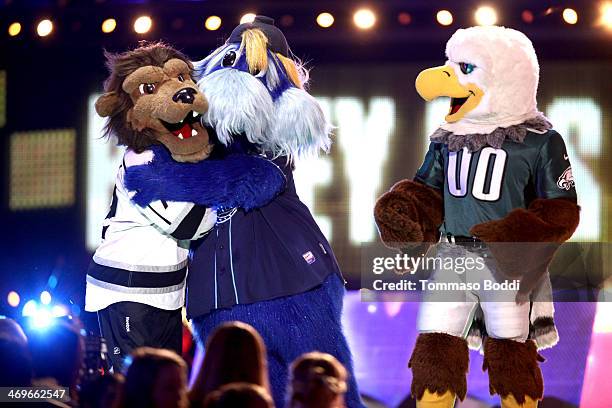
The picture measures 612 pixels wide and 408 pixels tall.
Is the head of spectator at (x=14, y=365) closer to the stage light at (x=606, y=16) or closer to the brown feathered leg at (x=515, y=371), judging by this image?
the brown feathered leg at (x=515, y=371)

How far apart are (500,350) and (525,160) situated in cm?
61

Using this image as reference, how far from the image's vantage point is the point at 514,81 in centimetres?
355

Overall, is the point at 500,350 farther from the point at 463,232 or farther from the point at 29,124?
the point at 29,124

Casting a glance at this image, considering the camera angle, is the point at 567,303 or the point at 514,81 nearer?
the point at 514,81

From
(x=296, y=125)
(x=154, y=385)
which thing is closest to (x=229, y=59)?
(x=296, y=125)

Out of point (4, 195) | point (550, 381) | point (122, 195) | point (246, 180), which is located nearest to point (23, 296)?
point (4, 195)

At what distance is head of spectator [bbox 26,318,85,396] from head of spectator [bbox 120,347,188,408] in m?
1.41

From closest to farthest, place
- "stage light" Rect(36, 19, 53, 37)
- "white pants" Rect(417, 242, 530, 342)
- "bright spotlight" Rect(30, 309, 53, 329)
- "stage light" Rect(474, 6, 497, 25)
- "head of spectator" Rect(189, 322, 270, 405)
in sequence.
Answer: "head of spectator" Rect(189, 322, 270, 405), "white pants" Rect(417, 242, 530, 342), "bright spotlight" Rect(30, 309, 53, 329), "stage light" Rect(474, 6, 497, 25), "stage light" Rect(36, 19, 53, 37)

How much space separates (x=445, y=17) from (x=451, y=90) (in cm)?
154

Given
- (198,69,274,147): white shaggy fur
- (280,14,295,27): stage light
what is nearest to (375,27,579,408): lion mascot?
(198,69,274,147): white shaggy fur

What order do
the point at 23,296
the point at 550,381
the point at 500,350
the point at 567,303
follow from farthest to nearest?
the point at 23,296 < the point at 567,303 < the point at 550,381 < the point at 500,350

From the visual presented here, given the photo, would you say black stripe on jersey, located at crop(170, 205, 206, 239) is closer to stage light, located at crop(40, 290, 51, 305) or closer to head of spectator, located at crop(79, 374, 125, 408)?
head of spectator, located at crop(79, 374, 125, 408)

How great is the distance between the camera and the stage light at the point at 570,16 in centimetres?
509

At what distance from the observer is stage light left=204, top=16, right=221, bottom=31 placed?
16.7 feet
